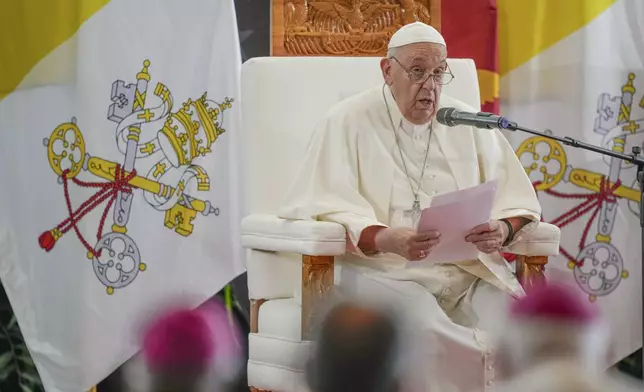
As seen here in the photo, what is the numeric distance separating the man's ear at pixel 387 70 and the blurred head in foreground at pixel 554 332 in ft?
6.96

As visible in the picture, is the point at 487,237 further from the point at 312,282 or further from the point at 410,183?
the point at 312,282

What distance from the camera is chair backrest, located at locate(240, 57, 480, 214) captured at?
10.7 feet

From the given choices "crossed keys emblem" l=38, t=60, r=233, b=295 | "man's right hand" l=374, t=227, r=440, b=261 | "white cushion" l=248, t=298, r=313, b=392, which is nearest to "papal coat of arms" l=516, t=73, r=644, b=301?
"crossed keys emblem" l=38, t=60, r=233, b=295

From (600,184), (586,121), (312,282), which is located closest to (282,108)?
(312,282)

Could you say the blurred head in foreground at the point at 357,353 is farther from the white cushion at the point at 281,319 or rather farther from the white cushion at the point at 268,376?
the white cushion at the point at 281,319

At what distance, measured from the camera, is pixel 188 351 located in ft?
3.14

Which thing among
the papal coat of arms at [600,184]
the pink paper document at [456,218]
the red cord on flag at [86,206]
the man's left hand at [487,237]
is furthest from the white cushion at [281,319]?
the papal coat of arms at [600,184]

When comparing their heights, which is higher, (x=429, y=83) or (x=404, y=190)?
(x=429, y=83)

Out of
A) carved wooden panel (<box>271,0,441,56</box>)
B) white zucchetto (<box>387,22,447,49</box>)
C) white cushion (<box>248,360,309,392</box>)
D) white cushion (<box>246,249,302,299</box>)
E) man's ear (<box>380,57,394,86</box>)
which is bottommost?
white cushion (<box>248,360,309,392</box>)

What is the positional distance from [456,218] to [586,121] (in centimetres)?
180

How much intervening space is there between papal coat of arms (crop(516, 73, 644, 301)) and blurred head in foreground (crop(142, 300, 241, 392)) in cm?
334

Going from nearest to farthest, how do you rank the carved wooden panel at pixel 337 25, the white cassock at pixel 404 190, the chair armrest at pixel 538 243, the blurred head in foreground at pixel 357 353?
the blurred head in foreground at pixel 357 353
the white cassock at pixel 404 190
the chair armrest at pixel 538 243
the carved wooden panel at pixel 337 25

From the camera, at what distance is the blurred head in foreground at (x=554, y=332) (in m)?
0.99

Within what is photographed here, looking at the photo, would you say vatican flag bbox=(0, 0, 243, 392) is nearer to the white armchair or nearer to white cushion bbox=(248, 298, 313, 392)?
the white armchair
